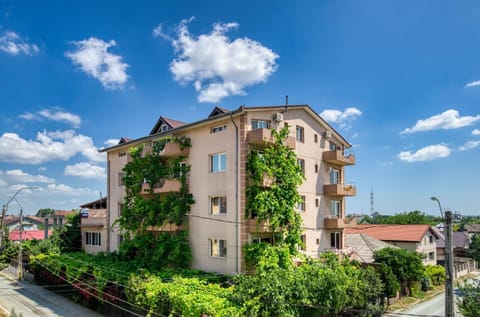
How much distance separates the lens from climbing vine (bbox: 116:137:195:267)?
90.2ft

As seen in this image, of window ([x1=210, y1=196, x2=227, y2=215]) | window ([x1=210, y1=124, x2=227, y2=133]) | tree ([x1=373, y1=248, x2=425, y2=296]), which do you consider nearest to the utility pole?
tree ([x1=373, y1=248, x2=425, y2=296])

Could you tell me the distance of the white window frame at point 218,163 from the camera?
25.9 m

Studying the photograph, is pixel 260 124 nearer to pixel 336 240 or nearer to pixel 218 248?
pixel 218 248

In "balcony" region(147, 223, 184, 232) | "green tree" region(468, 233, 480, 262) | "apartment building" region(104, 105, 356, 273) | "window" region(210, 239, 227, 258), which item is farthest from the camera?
"green tree" region(468, 233, 480, 262)

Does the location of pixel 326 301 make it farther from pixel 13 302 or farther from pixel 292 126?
pixel 13 302

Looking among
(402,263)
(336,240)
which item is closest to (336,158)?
(336,240)

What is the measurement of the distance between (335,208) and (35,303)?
27.8m

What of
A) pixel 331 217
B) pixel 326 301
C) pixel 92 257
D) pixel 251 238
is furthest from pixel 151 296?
pixel 331 217

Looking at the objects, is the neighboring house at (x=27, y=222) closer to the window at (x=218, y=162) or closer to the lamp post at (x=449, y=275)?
the window at (x=218, y=162)

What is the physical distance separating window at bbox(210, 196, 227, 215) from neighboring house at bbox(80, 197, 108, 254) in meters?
16.5

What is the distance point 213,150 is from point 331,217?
41.8 ft

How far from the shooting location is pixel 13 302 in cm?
3139

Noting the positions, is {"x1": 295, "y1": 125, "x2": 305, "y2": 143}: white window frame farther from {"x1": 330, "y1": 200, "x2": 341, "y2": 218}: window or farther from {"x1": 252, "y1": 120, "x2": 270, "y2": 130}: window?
{"x1": 330, "y1": 200, "x2": 341, "y2": 218}: window

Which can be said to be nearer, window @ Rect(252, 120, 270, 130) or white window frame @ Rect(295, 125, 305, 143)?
window @ Rect(252, 120, 270, 130)
